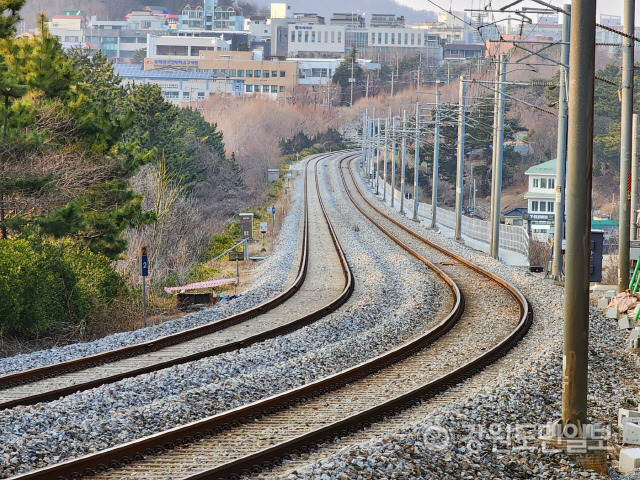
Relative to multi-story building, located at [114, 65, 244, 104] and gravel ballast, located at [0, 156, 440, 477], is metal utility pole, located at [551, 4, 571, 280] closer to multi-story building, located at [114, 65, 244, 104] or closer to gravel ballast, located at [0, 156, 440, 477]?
gravel ballast, located at [0, 156, 440, 477]

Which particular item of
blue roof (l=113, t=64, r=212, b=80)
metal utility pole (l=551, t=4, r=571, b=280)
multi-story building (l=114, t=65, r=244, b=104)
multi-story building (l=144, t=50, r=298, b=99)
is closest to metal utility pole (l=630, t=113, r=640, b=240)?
metal utility pole (l=551, t=4, r=571, b=280)

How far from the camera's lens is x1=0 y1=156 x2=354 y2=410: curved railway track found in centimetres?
1273

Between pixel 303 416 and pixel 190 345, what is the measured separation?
5.37 metres

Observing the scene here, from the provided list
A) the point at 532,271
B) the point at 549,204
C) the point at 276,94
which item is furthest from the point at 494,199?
the point at 276,94

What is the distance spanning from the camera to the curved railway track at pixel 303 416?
29.2 ft

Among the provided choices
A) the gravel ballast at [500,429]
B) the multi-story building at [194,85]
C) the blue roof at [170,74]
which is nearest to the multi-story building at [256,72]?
the multi-story building at [194,85]

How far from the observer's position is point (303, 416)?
1109cm

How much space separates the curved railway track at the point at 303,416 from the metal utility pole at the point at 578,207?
2350mm

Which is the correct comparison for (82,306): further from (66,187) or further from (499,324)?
(499,324)

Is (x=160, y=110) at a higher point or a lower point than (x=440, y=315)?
higher

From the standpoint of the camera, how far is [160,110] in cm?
5734

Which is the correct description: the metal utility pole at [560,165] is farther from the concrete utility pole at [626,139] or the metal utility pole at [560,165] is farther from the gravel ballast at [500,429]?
the gravel ballast at [500,429]

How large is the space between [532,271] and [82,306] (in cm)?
1537

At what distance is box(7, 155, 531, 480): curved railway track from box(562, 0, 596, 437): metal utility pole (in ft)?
7.71
